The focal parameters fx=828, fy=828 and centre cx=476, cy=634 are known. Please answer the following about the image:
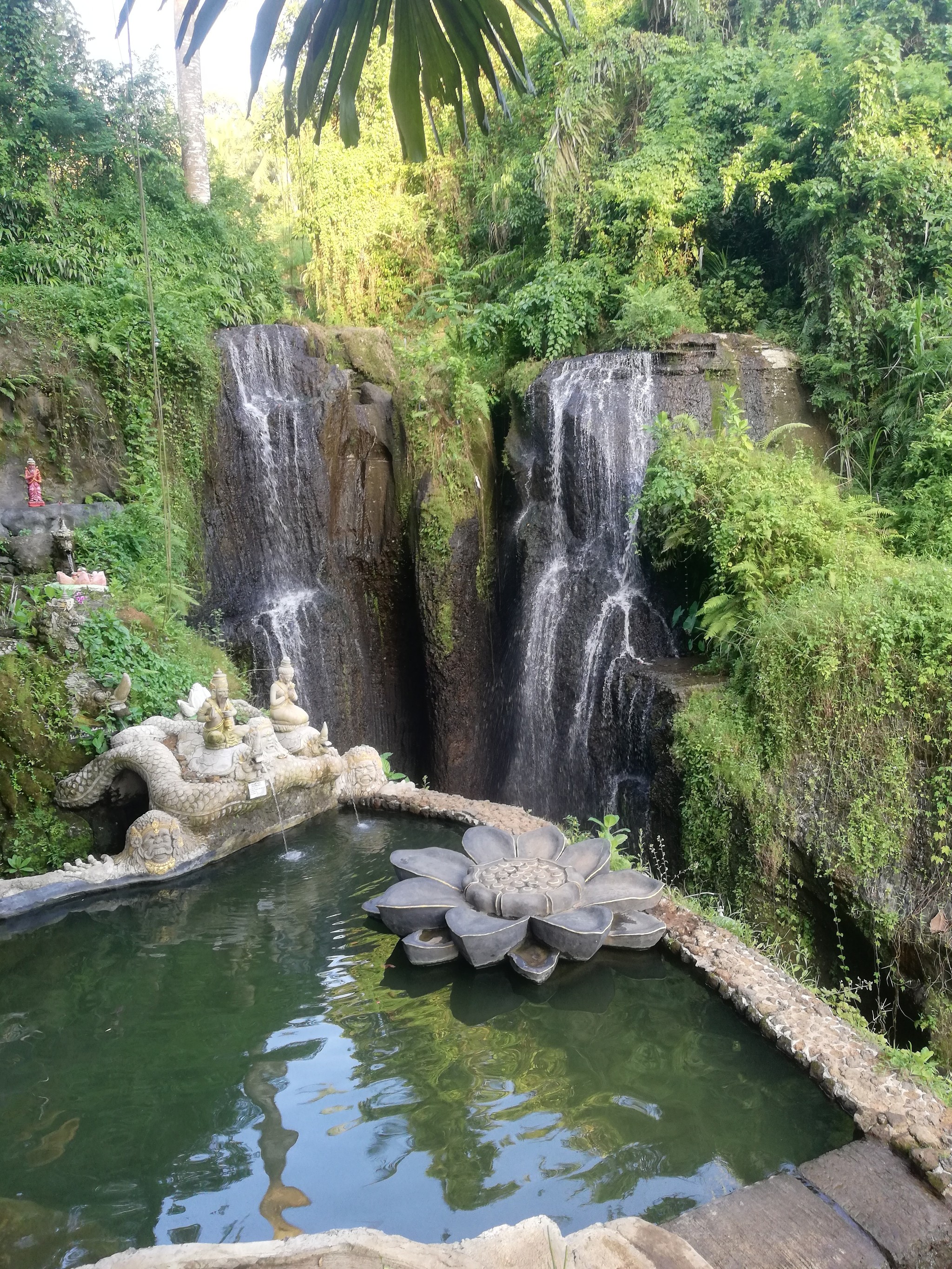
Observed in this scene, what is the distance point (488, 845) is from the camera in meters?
5.26

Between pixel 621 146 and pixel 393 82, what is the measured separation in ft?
43.5

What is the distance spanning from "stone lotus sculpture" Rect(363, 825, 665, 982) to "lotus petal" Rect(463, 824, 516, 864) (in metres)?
0.01

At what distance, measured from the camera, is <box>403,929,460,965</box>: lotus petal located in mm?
4488

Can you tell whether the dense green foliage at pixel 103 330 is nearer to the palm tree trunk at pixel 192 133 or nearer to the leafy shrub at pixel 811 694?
the palm tree trunk at pixel 192 133

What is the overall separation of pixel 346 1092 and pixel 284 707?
3.66 meters

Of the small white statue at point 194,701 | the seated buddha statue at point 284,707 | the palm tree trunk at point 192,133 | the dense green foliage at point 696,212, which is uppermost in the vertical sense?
the palm tree trunk at point 192,133


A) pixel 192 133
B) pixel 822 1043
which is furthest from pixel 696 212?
pixel 822 1043

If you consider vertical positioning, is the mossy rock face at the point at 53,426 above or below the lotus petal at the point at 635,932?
above

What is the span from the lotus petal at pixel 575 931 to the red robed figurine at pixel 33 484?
6967mm

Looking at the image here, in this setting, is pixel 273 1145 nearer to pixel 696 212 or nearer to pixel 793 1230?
pixel 793 1230

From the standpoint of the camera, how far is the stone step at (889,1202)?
287cm

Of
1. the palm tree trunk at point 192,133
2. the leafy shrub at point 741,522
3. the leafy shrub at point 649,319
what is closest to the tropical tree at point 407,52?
the leafy shrub at point 741,522

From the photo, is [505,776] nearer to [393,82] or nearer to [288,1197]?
[288,1197]

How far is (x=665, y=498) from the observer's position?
28.5 feet
